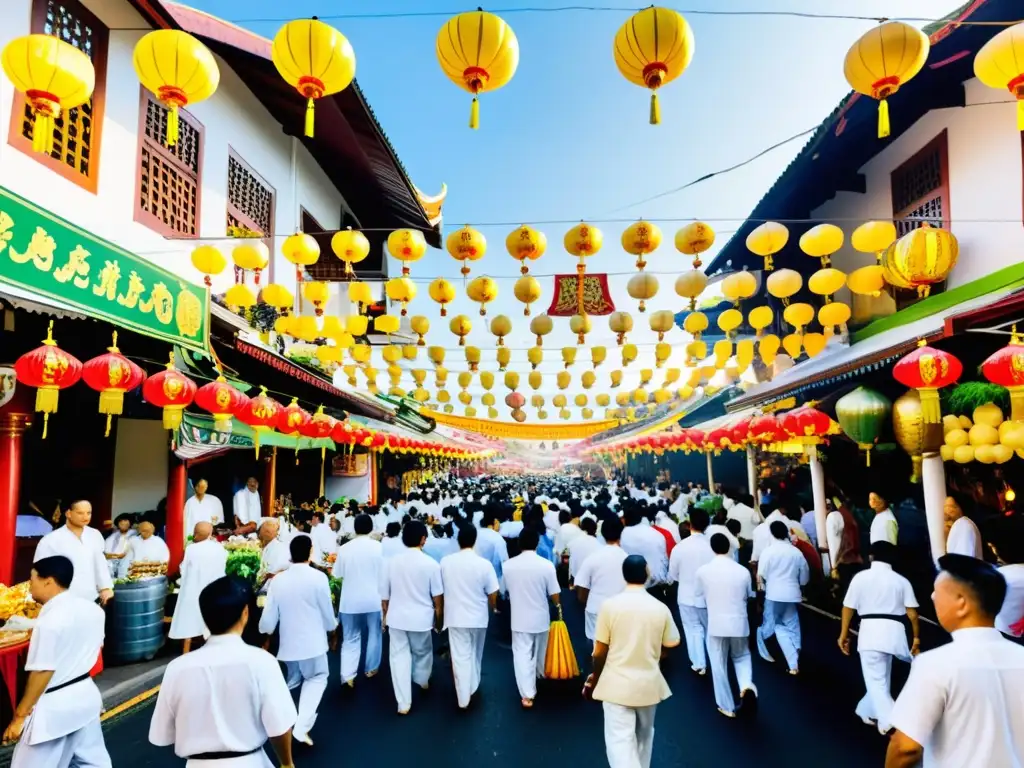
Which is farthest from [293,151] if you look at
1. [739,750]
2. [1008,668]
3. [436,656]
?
[1008,668]

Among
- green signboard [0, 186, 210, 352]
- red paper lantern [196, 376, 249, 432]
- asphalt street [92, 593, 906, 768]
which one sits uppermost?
green signboard [0, 186, 210, 352]

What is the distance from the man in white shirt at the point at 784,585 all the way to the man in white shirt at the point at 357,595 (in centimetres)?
419

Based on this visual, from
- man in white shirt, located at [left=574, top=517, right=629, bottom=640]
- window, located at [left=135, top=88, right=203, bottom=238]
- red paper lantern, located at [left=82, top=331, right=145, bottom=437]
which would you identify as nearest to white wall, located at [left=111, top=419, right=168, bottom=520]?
window, located at [left=135, top=88, right=203, bottom=238]

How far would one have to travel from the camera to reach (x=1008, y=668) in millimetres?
2299

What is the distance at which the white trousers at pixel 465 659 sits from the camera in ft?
18.6

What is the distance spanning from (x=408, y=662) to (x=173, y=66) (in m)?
5.49

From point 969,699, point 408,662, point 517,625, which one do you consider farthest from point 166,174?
point 969,699

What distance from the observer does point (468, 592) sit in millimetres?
5824

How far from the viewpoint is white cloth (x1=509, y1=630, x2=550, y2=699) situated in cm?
572

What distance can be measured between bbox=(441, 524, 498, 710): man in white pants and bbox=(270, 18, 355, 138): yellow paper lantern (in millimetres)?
4032

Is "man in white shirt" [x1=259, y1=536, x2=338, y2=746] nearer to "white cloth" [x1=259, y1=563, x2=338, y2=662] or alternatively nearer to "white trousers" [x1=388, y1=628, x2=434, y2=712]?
"white cloth" [x1=259, y1=563, x2=338, y2=662]

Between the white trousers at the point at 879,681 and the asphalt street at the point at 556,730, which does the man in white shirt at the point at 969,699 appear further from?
the white trousers at the point at 879,681

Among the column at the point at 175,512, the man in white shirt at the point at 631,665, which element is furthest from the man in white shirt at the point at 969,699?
the column at the point at 175,512

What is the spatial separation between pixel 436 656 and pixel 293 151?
11.4 m
